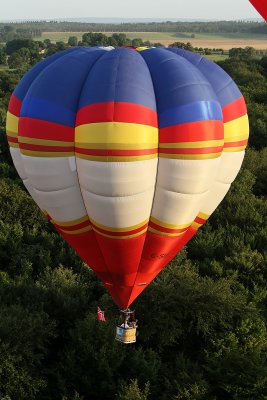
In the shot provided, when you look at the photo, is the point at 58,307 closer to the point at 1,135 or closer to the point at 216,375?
the point at 216,375

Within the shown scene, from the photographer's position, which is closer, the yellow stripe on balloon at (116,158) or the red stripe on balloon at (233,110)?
the yellow stripe on balloon at (116,158)

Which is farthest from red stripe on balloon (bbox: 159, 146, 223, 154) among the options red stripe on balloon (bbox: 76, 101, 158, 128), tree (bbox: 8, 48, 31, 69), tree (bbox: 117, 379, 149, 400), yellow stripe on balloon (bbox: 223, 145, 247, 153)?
tree (bbox: 8, 48, 31, 69)

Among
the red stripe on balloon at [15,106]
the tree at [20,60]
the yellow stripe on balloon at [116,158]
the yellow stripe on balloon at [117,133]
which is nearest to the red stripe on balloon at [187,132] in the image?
the yellow stripe on balloon at [117,133]

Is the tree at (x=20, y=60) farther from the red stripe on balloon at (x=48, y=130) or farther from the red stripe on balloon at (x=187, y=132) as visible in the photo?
the red stripe on balloon at (x=187, y=132)

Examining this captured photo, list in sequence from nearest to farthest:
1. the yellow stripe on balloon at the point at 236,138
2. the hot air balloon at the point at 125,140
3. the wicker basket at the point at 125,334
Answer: the hot air balloon at the point at 125,140
the yellow stripe on balloon at the point at 236,138
the wicker basket at the point at 125,334

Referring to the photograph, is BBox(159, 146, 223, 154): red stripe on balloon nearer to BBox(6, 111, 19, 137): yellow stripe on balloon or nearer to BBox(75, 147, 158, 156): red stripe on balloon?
BBox(75, 147, 158, 156): red stripe on balloon

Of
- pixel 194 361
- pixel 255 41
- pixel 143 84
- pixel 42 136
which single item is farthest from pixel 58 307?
pixel 255 41
